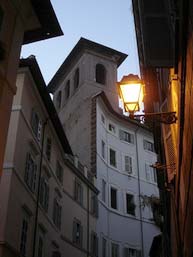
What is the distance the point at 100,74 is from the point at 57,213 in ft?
78.5

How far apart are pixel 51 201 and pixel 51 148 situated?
3.11 m

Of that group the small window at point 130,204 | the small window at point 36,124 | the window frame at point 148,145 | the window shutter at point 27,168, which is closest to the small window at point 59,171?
the small window at point 36,124

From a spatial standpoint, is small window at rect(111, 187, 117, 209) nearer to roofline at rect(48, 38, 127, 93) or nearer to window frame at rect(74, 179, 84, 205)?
window frame at rect(74, 179, 84, 205)

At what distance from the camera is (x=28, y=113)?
22.0 m

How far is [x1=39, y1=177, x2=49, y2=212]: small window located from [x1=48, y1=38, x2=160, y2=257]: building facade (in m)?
9.87

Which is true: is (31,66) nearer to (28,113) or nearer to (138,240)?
(28,113)

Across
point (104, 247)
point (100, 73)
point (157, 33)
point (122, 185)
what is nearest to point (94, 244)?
point (104, 247)

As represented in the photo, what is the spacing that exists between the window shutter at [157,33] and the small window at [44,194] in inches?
664

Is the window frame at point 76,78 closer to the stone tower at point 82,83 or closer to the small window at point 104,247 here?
the stone tower at point 82,83

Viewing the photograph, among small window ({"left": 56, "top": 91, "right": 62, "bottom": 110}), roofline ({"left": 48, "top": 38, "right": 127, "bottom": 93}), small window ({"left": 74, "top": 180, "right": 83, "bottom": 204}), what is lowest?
small window ({"left": 74, "top": 180, "right": 83, "bottom": 204})

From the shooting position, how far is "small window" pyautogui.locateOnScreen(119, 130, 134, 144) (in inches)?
1666

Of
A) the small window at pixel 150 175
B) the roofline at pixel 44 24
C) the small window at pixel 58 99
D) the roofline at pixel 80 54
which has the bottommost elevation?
the roofline at pixel 44 24

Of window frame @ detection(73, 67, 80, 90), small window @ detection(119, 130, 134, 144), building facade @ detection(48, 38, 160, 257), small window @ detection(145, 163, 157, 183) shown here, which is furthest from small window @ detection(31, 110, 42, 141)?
window frame @ detection(73, 67, 80, 90)

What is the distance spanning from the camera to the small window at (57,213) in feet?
84.8
